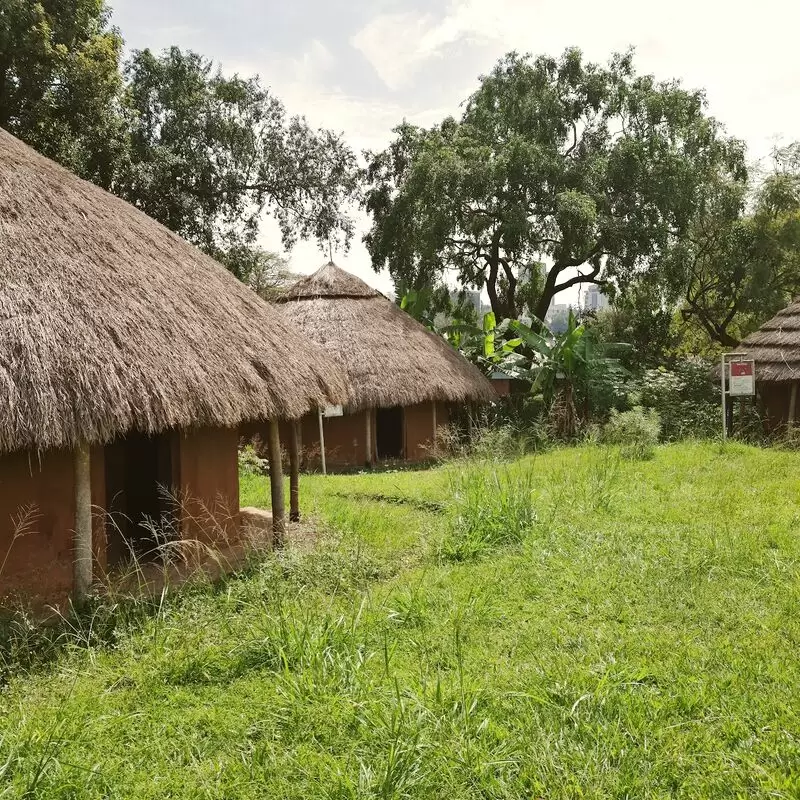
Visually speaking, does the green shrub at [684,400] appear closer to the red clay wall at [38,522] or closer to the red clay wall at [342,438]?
the red clay wall at [342,438]

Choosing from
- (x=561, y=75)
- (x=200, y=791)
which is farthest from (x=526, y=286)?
(x=200, y=791)

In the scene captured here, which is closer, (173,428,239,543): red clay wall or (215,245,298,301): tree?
(173,428,239,543): red clay wall

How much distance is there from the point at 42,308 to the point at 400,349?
838 cm

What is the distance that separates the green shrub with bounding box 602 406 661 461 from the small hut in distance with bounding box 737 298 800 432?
6.72 feet

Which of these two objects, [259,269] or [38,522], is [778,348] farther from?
[259,269]

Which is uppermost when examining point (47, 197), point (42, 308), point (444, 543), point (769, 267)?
point (769, 267)

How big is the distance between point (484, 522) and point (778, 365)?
8367 mm

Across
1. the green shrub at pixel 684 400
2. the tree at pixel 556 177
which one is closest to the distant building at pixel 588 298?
the tree at pixel 556 177

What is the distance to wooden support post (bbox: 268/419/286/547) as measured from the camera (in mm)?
6564

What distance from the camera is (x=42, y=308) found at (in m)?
4.80

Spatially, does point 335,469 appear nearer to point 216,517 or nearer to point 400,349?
point 400,349

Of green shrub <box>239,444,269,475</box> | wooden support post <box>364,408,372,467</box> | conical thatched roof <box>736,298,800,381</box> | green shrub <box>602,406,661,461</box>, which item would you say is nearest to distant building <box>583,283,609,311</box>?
conical thatched roof <box>736,298,800,381</box>

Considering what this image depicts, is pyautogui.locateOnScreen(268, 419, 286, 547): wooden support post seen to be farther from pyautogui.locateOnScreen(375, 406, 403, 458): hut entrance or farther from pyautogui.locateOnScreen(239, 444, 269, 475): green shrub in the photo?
pyautogui.locateOnScreen(375, 406, 403, 458): hut entrance

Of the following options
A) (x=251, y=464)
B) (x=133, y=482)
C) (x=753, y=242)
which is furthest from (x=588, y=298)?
(x=133, y=482)
